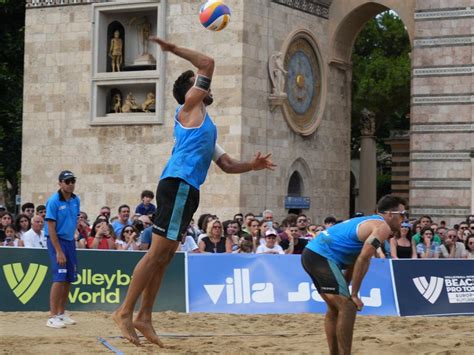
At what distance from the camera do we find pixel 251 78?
2736 centimetres

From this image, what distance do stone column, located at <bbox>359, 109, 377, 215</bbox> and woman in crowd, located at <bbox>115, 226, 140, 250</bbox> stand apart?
18111 millimetres

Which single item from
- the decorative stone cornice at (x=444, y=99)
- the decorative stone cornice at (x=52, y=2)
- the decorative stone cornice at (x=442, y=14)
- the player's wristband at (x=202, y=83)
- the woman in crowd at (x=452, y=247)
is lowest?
the woman in crowd at (x=452, y=247)

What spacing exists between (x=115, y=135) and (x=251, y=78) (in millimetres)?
3919

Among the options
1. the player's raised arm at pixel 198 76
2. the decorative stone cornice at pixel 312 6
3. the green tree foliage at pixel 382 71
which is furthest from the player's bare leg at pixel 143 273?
the green tree foliage at pixel 382 71

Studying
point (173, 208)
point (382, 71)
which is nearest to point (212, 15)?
point (173, 208)

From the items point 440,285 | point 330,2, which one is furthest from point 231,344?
point 330,2

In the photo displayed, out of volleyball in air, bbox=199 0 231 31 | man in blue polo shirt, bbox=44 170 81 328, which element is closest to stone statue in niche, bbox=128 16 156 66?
man in blue polo shirt, bbox=44 170 81 328

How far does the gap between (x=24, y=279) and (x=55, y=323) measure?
2239mm

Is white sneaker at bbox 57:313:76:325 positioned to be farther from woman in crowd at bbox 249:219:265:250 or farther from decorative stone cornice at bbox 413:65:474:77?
decorative stone cornice at bbox 413:65:474:77

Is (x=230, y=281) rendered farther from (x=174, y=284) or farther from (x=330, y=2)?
(x=330, y=2)

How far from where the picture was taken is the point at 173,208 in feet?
35.5

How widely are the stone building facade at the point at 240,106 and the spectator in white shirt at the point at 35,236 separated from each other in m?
9.88

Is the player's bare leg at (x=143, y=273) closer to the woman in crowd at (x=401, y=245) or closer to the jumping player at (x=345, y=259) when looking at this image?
the jumping player at (x=345, y=259)

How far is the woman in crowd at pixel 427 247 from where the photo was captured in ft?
65.6
